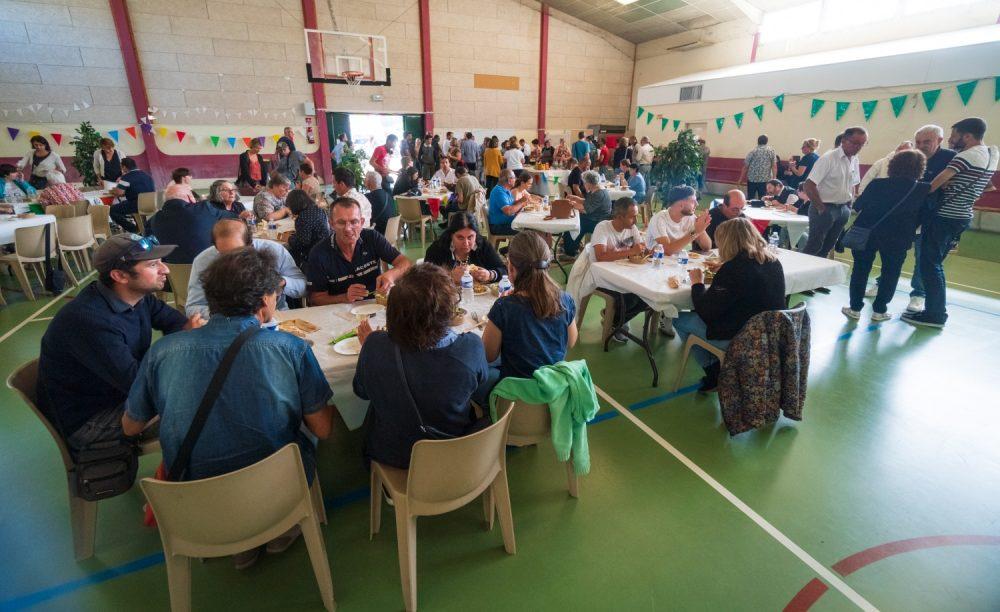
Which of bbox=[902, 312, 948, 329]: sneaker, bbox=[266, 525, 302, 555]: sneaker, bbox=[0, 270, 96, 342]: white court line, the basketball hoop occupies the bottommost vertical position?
bbox=[266, 525, 302, 555]: sneaker

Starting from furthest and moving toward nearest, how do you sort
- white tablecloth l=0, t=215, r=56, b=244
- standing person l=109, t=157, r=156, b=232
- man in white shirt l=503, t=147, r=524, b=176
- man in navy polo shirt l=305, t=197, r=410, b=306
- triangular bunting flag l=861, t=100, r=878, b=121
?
man in white shirt l=503, t=147, r=524, b=176 < triangular bunting flag l=861, t=100, r=878, b=121 < standing person l=109, t=157, r=156, b=232 < white tablecloth l=0, t=215, r=56, b=244 < man in navy polo shirt l=305, t=197, r=410, b=306

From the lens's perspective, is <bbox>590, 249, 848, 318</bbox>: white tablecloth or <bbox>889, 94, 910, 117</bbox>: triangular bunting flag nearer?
<bbox>590, 249, 848, 318</bbox>: white tablecloth

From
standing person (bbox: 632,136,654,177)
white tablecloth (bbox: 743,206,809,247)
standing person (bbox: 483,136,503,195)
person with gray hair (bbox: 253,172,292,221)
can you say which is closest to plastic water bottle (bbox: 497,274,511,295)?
person with gray hair (bbox: 253,172,292,221)

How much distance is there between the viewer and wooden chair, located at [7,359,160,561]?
69.7 inches

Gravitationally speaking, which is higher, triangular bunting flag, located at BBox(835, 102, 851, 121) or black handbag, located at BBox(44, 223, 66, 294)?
triangular bunting flag, located at BBox(835, 102, 851, 121)

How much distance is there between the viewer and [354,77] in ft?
38.1

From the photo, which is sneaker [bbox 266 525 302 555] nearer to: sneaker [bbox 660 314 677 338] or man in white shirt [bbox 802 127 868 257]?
sneaker [bbox 660 314 677 338]

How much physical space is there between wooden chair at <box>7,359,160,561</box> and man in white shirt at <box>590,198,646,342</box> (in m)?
3.09

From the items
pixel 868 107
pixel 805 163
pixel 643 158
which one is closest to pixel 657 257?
pixel 805 163

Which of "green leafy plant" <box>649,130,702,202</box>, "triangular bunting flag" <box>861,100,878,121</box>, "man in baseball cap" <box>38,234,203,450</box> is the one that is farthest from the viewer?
"triangular bunting flag" <box>861,100,878,121</box>

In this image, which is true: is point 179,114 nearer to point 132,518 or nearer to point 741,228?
point 132,518

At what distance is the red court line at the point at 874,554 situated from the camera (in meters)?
1.82

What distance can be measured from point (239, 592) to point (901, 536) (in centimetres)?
298

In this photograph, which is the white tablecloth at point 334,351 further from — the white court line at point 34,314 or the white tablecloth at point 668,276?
the white court line at point 34,314
